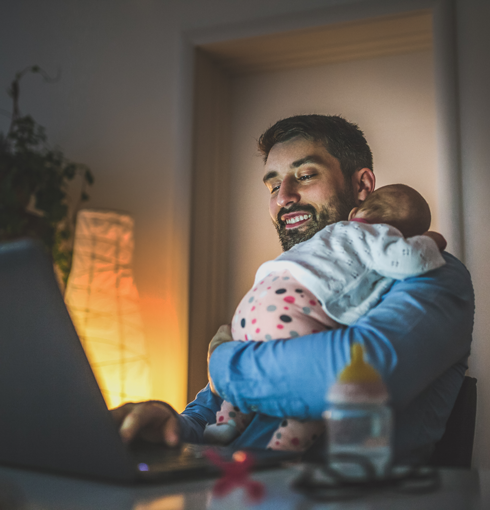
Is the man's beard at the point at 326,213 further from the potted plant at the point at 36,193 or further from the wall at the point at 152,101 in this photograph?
the potted plant at the point at 36,193

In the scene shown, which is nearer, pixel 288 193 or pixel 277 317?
pixel 277 317

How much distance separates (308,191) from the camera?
1722 mm

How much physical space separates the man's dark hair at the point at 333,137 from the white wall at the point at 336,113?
78mm

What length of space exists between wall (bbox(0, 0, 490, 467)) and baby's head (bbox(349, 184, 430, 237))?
765 mm

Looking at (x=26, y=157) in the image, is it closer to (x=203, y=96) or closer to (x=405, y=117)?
(x=203, y=96)

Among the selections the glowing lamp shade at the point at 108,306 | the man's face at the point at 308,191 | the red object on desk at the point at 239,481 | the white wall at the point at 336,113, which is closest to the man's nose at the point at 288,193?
the man's face at the point at 308,191

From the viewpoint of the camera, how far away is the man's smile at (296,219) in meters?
1.73

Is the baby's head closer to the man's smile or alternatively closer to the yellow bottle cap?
the man's smile

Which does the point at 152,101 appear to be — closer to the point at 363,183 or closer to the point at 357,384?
the point at 363,183

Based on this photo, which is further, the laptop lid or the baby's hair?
the baby's hair

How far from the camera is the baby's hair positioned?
1287 millimetres

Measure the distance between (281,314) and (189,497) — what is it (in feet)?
1.85

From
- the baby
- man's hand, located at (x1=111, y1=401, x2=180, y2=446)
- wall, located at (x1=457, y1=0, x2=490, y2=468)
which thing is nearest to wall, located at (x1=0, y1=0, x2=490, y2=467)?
wall, located at (x1=457, y1=0, x2=490, y2=468)

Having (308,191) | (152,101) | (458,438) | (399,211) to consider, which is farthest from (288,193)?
(152,101)
